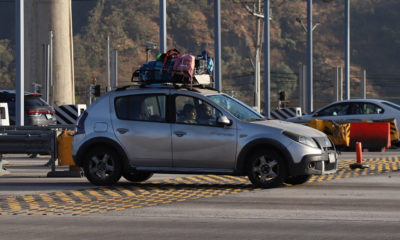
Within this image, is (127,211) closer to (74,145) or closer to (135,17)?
(74,145)

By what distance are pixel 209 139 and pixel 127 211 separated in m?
3.60

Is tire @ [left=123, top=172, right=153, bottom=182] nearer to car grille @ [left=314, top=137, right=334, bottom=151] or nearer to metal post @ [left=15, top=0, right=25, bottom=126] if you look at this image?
car grille @ [left=314, top=137, right=334, bottom=151]

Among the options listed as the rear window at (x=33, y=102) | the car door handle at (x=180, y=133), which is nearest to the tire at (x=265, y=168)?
the car door handle at (x=180, y=133)

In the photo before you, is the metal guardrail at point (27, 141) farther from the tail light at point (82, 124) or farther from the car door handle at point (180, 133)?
the car door handle at point (180, 133)

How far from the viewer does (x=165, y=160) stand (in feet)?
52.9

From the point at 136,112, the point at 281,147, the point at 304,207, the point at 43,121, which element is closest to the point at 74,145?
the point at 136,112

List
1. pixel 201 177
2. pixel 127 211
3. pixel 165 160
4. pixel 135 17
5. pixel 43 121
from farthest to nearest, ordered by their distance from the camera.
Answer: pixel 135 17 < pixel 43 121 < pixel 201 177 < pixel 165 160 < pixel 127 211

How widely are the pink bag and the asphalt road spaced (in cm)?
275

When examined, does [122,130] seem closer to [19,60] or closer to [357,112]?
[19,60]

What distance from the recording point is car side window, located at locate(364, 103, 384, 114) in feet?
99.6

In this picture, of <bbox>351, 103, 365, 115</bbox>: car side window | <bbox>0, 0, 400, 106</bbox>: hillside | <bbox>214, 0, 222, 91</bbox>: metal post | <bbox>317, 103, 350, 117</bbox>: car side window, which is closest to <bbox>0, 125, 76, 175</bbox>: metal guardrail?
<bbox>317, 103, 350, 117</bbox>: car side window

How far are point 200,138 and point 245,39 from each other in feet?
415

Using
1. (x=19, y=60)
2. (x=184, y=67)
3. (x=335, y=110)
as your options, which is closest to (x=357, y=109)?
(x=335, y=110)

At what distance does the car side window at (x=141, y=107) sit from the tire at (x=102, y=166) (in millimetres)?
691
